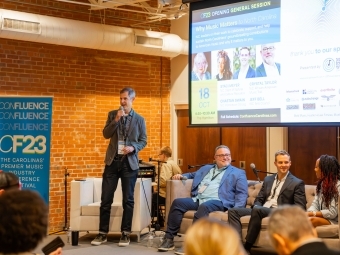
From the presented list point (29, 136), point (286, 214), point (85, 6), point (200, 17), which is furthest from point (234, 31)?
point (286, 214)

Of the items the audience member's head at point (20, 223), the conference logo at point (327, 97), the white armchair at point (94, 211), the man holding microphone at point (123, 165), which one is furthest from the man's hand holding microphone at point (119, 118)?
the audience member's head at point (20, 223)

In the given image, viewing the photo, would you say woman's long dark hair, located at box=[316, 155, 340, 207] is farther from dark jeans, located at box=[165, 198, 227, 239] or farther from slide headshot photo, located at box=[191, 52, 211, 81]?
slide headshot photo, located at box=[191, 52, 211, 81]

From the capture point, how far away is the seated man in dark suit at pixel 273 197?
5.69 m

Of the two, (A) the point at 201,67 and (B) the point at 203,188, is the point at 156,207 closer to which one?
(B) the point at 203,188

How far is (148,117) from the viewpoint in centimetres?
933

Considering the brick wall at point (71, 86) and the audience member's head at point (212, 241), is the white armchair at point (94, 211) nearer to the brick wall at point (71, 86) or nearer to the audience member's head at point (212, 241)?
the brick wall at point (71, 86)

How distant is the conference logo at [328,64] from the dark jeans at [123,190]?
2547 mm

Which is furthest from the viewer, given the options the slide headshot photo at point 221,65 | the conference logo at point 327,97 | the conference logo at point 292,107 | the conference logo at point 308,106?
the slide headshot photo at point 221,65

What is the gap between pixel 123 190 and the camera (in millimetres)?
6703

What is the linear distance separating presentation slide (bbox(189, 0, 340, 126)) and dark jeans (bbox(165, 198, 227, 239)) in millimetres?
905

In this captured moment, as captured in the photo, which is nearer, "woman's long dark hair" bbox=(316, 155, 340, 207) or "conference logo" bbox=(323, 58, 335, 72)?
"conference logo" bbox=(323, 58, 335, 72)

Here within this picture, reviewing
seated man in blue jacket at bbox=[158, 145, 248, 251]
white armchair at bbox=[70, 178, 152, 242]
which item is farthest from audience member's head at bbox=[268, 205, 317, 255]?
white armchair at bbox=[70, 178, 152, 242]

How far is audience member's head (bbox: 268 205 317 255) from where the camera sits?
2121mm

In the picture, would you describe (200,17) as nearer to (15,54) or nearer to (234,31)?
(234,31)
